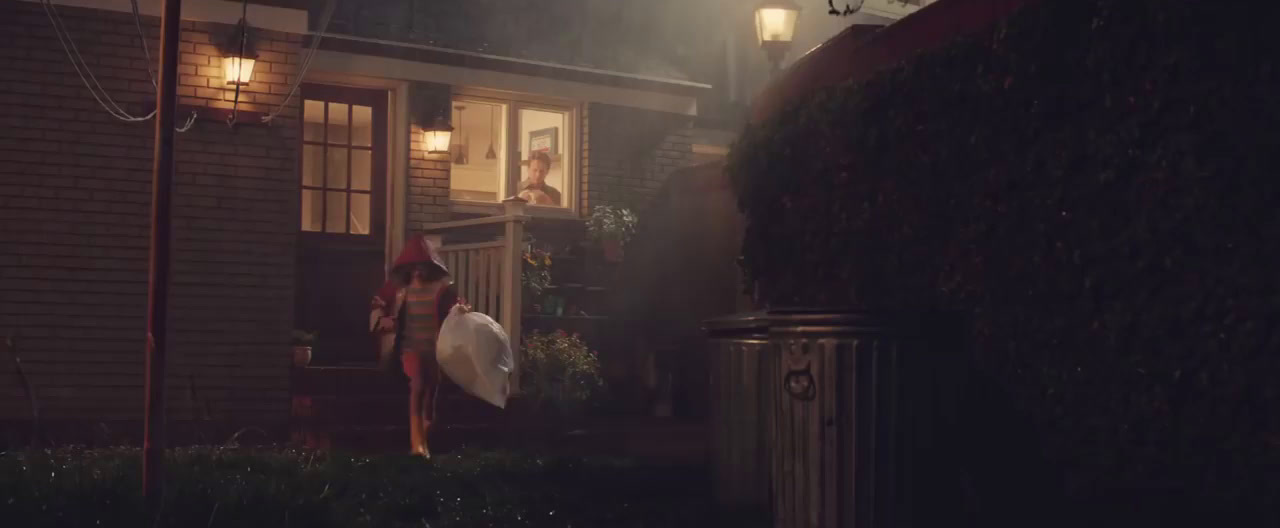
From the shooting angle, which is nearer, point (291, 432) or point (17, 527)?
point (17, 527)

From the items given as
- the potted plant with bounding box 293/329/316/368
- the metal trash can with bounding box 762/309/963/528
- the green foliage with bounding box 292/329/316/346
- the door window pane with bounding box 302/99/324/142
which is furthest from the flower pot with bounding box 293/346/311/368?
the metal trash can with bounding box 762/309/963/528

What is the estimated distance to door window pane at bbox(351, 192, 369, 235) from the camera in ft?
45.0

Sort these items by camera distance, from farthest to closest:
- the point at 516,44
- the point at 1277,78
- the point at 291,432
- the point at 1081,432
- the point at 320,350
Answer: the point at 516,44 < the point at 320,350 < the point at 291,432 < the point at 1081,432 < the point at 1277,78

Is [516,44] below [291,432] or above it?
above

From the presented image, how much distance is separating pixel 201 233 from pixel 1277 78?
8807 millimetres

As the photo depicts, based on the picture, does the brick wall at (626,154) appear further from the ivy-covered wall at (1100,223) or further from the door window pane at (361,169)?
the ivy-covered wall at (1100,223)

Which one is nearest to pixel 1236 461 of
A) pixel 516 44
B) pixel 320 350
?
pixel 320 350

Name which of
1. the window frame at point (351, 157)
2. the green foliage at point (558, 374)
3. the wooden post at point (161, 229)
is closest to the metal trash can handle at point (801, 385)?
the wooden post at point (161, 229)

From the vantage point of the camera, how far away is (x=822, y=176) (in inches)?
306

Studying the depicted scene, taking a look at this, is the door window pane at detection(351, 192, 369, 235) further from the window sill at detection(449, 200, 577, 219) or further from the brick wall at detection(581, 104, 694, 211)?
the brick wall at detection(581, 104, 694, 211)

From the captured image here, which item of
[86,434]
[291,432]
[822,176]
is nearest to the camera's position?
[822,176]

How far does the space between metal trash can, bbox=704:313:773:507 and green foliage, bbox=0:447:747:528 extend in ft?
0.72

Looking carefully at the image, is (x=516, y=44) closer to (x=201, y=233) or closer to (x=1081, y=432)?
(x=201, y=233)

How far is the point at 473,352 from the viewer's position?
10.3 metres
